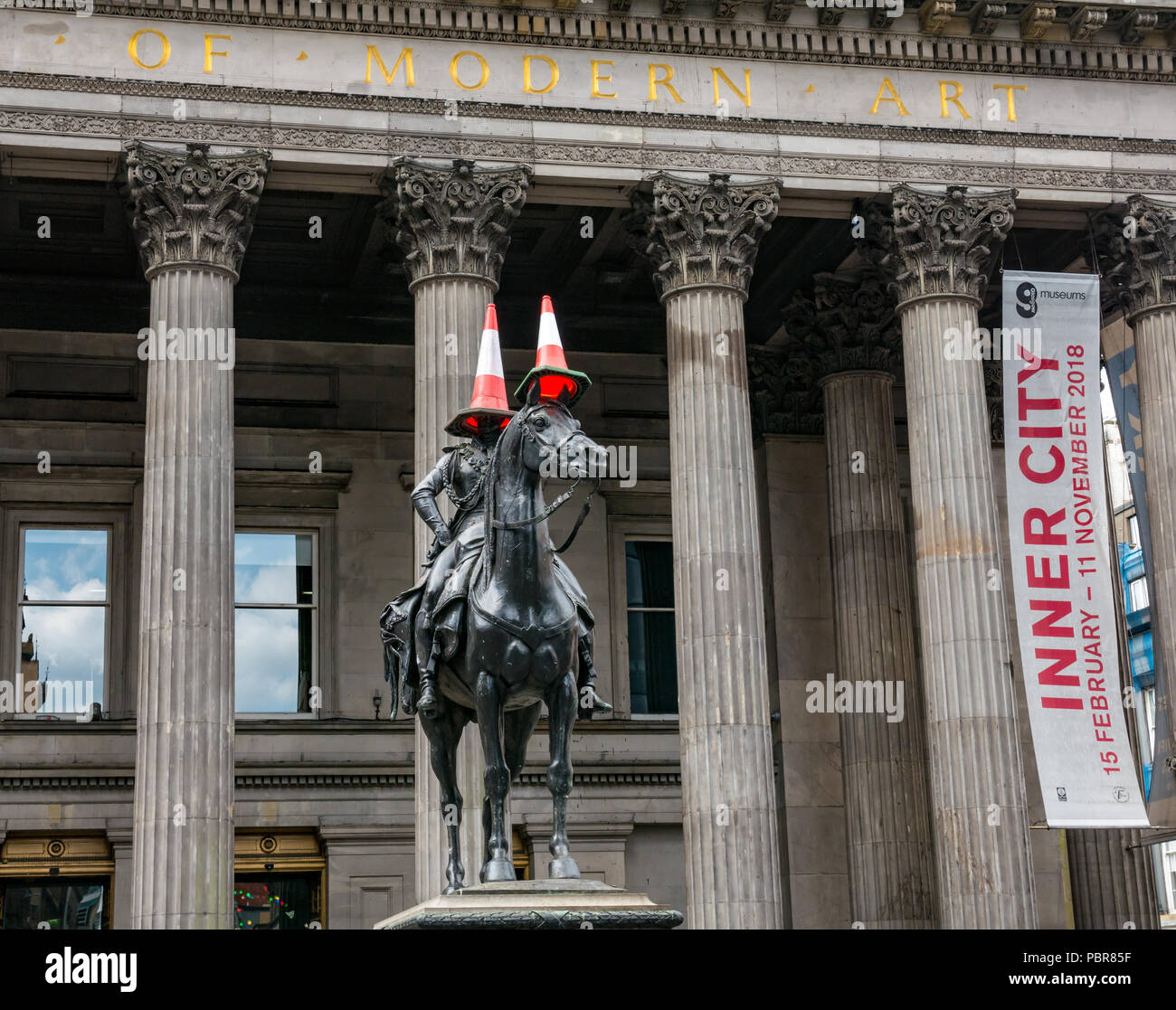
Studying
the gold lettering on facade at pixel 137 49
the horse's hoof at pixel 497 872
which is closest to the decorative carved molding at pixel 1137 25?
the gold lettering on facade at pixel 137 49

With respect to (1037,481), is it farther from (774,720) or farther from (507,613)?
(507,613)

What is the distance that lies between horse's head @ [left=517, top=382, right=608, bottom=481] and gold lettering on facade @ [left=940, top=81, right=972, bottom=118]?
15.8 metres

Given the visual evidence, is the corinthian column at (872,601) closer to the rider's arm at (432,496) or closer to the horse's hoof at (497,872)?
the rider's arm at (432,496)

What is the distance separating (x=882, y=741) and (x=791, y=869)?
2.86 meters

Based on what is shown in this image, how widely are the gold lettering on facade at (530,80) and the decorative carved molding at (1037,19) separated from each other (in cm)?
699

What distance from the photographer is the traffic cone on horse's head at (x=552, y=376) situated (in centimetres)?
1263

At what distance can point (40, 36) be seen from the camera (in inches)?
953

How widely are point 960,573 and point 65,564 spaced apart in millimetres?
14690

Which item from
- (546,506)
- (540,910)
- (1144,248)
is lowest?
(540,910)

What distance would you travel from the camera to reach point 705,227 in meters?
25.6

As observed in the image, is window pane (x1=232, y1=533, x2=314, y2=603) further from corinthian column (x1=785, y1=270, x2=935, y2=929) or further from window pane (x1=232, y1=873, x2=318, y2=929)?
corinthian column (x1=785, y1=270, x2=935, y2=929)

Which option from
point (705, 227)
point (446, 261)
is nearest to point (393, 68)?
point (446, 261)

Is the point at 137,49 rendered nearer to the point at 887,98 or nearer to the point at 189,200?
the point at 189,200

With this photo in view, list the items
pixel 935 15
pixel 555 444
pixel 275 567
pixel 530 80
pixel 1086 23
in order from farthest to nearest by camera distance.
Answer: pixel 275 567 < pixel 1086 23 < pixel 935 15 < pixel 530 80 < pixel 555 444
